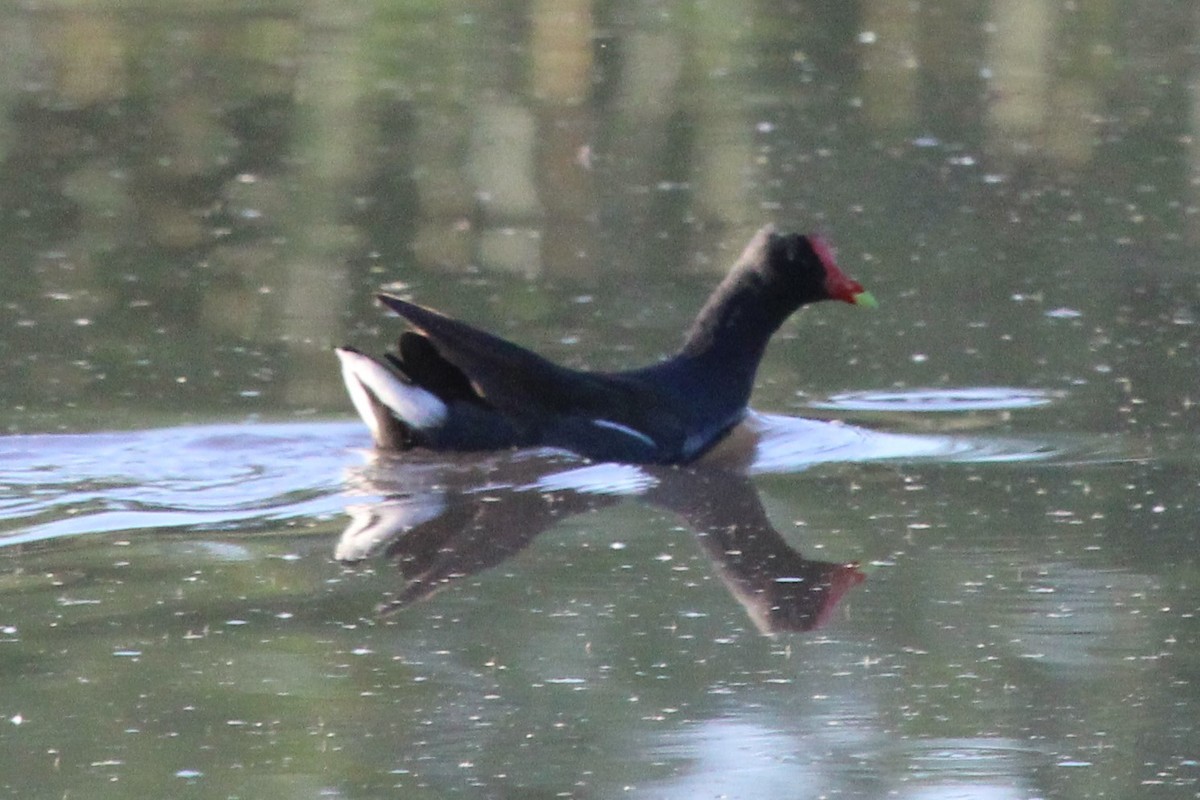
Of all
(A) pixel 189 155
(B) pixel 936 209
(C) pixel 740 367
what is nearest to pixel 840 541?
(C) pixel 740 367

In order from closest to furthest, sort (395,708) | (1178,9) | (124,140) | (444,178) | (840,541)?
(395,708) < (840,541) < (444,178) < (124,140) < (1178,9)

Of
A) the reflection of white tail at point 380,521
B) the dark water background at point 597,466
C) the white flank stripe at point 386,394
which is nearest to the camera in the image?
the dark water background at point 597,466

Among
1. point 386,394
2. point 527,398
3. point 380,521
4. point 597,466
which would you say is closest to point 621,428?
point 597,466

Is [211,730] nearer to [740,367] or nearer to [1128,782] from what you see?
[1128,782]

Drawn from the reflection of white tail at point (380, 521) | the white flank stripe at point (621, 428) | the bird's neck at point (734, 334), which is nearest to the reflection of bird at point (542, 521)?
the reflection of white tail at point (380, 521)

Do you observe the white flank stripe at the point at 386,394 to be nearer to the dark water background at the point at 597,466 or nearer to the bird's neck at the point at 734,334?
the dark water background at the point at 597,466

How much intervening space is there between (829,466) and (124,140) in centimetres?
540

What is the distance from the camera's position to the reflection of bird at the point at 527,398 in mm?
6137

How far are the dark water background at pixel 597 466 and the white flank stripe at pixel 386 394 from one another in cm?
15

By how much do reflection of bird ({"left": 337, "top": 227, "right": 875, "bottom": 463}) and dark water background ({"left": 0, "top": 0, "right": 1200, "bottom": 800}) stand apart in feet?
0.40

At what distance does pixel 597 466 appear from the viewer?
615 cm

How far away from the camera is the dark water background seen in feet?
13.3

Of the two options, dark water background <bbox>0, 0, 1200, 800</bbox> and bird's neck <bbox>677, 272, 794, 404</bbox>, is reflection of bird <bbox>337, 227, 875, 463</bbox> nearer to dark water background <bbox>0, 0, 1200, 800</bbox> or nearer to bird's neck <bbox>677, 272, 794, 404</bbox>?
bird's neck <bbox>677, 272, 794, 404</bbox>

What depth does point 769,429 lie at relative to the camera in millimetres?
6438
